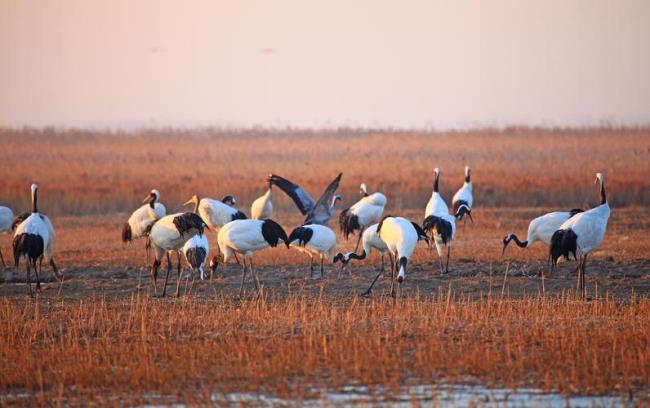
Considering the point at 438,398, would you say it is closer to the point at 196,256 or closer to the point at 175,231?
the point at 175,231

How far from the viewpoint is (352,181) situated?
88.7 ft

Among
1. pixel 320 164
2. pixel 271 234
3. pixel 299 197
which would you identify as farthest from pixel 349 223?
pixel 320 164

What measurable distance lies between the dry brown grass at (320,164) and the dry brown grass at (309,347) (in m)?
12.9

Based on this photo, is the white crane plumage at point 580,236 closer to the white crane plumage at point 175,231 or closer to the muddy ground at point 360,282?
the muddy ground at point 360,282

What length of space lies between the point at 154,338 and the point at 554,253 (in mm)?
4356

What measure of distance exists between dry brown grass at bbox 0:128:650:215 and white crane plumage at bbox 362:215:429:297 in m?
11.3

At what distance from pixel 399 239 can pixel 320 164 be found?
2531 cm

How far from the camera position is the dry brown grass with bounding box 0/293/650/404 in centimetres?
782

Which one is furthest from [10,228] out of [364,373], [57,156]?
[57,156]

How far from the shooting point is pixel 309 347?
Answer: 8.80 metres

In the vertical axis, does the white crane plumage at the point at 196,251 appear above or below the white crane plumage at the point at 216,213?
below

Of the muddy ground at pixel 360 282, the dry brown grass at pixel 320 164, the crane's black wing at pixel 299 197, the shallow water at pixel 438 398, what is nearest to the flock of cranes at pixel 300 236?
the muddy ground at pixel 360 282

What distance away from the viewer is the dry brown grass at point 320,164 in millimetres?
24062

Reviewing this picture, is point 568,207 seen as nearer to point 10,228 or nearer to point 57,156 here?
point 10,228
